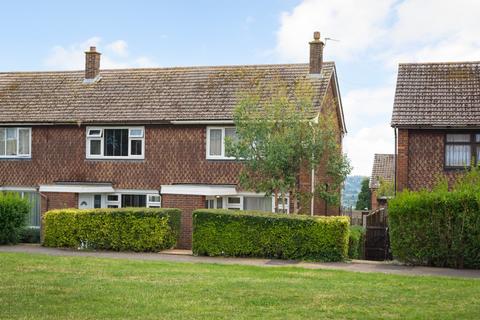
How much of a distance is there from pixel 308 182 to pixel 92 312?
1710 cm

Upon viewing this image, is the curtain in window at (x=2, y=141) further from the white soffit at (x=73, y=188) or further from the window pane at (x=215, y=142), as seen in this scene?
the window pane at (x=215, y=142)

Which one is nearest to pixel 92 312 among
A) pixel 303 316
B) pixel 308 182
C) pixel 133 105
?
pixel 303 316

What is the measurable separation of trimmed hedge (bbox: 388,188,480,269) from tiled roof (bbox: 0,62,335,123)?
8.88 meters

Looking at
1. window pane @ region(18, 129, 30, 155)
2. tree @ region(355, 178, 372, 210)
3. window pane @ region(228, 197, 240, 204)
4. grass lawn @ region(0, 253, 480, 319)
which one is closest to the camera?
grass lawn @ region(0, 253, 480, 319)

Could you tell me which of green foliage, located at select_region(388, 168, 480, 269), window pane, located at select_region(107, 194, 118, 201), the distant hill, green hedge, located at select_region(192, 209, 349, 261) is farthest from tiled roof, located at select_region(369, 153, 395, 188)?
green foliage, located at select_region(388, 168, 480, 269)

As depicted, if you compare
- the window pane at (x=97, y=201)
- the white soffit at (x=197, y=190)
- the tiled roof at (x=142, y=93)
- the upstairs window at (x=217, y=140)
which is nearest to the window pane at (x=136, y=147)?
the tiled roof at (x=142, y=93)

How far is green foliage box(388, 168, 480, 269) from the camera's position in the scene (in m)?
21.0

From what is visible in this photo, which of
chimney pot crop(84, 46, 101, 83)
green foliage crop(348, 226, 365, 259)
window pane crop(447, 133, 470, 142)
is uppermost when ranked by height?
chimney pot crop(84, 46, 101, 83)

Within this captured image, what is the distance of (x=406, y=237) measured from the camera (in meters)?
21.7

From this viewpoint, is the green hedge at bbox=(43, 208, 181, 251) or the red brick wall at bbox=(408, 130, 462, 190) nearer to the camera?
the green hedge at bbox=(43, 208, 181, 251)

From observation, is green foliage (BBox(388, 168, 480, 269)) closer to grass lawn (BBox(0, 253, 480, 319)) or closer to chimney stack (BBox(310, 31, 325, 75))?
grass lawn (BBox(0, 253, 480, 319))

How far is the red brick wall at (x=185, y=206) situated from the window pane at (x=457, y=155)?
9.00 m

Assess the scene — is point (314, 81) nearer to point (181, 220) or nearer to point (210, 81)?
point (210, 81)

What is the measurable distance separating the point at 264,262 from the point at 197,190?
6739mm
